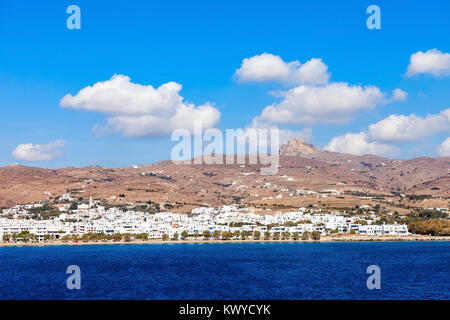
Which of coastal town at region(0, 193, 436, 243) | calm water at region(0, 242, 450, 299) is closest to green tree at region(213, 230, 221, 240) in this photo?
coastal town at region(0, 193, 436, 243)

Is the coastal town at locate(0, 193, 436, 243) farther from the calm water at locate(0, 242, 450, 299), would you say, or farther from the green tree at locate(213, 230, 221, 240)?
the calm water at locate(0, 242, 450, 299)

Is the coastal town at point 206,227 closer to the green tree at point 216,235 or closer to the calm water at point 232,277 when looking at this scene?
the green tree at point 216,235

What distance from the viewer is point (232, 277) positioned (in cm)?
5712

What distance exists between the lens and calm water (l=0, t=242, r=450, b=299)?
46.2 m

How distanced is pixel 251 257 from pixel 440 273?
1204 inches

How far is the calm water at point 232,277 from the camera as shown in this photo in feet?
151

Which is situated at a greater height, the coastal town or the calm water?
the coastal town

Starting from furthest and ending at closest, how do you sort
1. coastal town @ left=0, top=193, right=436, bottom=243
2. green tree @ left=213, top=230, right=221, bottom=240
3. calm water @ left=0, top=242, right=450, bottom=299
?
green tree @ left=213, top=230, right=221, bottom=240 → coastal town @ left=0, top=193, right=436, bottom=243 → calm water @ left=0, top=242, right=450, bottom=299

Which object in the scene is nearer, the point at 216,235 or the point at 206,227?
the point at 216,235

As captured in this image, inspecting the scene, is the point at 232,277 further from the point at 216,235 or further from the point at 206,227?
the point at 206,227

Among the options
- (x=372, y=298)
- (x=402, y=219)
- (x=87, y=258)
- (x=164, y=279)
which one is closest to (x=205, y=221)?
(x=402, y=219)

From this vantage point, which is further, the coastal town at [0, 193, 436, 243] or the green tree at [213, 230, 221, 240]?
the green tree at [213, 230, 221, 240]

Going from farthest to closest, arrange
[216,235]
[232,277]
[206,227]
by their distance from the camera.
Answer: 1. [206,227]
2. [216,235]
3. [232,277]

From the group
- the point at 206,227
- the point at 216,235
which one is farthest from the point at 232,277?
the point at 206,227
